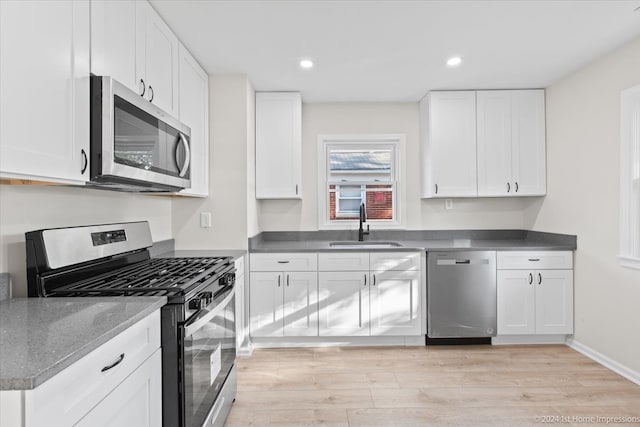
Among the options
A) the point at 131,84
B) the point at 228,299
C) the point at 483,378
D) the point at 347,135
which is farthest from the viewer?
the point at 347,135

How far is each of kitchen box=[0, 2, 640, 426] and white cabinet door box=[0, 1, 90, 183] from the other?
2.14 ft

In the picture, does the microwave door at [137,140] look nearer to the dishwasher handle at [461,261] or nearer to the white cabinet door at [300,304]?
the white cabinet door at [300,304]

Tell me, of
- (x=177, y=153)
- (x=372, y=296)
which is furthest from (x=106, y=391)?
(x=372, y=296)

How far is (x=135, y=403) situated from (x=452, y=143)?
3.29m

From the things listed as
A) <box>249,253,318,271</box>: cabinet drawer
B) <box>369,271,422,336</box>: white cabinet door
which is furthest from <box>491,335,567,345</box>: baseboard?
<box>249,253,318,271</box>: cabinet drawer

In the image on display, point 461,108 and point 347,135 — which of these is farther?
point 347,135

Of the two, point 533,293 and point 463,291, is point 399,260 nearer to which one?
point 463,291

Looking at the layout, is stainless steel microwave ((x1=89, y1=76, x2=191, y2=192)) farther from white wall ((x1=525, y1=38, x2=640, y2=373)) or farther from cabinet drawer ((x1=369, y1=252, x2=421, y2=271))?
white wall ((x1=525, y1=38, x2=640, y2=373))

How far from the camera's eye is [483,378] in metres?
2.60

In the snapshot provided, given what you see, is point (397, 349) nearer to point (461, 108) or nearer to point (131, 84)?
point (461, 108)

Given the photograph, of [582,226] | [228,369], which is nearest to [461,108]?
[582,226]

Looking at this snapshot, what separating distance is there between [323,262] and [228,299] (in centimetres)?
121

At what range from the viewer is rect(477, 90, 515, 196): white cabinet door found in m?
3.48

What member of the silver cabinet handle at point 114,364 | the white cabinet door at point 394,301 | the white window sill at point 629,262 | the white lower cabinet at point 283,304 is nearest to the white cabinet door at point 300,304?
the white lower cabinet at point 283,304
